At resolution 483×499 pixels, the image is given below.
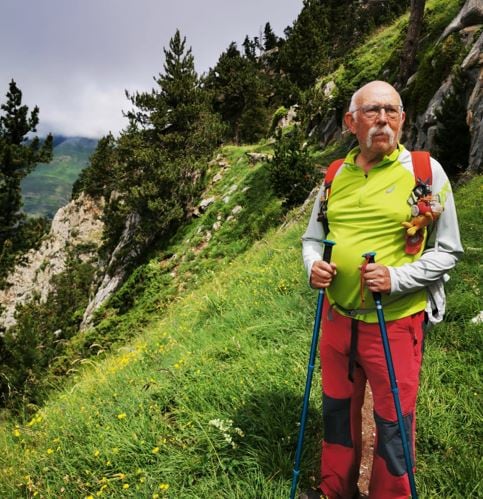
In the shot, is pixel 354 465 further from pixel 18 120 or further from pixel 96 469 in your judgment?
pixel 18 120

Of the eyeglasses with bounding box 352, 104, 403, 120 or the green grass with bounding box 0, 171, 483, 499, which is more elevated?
the eyeglasses with bounding box 352, 104, 403, 120

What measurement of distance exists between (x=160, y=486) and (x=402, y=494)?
169cm

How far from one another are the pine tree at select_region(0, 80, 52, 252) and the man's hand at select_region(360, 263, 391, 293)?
54.2 feet

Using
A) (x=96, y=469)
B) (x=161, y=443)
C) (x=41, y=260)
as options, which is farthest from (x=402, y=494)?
(x=41, y=260)

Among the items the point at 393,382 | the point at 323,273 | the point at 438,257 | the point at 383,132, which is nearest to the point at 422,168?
the point at 383,132

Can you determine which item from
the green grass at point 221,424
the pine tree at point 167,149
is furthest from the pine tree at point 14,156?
the green grass at point 221,424

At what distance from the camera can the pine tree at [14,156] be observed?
600 inches

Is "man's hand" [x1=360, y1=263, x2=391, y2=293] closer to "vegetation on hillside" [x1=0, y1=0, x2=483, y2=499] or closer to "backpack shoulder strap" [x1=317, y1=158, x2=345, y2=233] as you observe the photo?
"backpack shoulder strap" [x1=317, y1=158, x2=345, y2=233]

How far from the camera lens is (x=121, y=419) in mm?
3566

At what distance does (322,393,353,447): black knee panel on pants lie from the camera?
2560 mm

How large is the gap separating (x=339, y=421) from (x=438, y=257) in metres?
A: 1.38

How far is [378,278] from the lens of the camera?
2.10m

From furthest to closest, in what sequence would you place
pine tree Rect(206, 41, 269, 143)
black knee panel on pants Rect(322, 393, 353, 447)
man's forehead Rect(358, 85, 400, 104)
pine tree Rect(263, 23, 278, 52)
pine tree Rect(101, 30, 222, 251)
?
pine tree Rect(263, 23, 278, 52) → pine tree Rect(206, 41, 269, 143) → pine tree Rect(101, 30, 222, 251) → black knee panel on pants Rect(322, 393, 353, 447) → man's forehead Rect(358, 85, 400, 104)

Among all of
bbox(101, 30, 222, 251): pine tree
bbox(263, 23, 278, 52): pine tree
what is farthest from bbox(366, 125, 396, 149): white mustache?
bbox(263, 23, 278, 52): pine tree
